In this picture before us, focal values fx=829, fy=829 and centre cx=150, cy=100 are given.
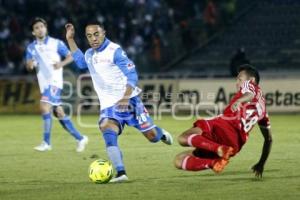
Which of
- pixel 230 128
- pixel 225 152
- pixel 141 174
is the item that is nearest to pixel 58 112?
pixel 141 174

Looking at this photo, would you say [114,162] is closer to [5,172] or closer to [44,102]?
[5,172]

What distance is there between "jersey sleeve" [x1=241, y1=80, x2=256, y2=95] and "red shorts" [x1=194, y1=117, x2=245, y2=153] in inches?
17.4

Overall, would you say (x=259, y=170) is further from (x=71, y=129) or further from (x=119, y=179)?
(x=71, y=129)

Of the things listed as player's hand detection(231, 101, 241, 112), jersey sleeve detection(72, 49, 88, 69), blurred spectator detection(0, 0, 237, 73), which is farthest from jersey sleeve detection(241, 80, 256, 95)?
blurred spectator detection(0, 0, 237, 73)

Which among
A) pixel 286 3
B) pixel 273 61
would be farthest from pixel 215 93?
pixel 286 3

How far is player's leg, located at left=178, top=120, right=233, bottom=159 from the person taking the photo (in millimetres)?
9646

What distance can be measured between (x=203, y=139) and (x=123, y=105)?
1.13 metres

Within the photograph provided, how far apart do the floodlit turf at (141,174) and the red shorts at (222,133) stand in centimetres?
48

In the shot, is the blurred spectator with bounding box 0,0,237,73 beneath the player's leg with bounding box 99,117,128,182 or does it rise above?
above

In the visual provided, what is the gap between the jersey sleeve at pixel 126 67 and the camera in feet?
33.4

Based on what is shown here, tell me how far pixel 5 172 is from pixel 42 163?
1.14m

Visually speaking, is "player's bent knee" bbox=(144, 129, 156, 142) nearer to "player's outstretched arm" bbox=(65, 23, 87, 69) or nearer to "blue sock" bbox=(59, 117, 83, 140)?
"player's outstretched arm" bbox=(65, 23, 87, 69)

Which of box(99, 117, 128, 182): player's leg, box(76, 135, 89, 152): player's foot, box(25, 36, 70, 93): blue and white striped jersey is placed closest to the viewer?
box(99, 117, 128, 182): player's leg

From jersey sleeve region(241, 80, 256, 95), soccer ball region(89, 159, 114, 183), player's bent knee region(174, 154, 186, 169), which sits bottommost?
A: soccer ball region(89, 159, 114, 183)
